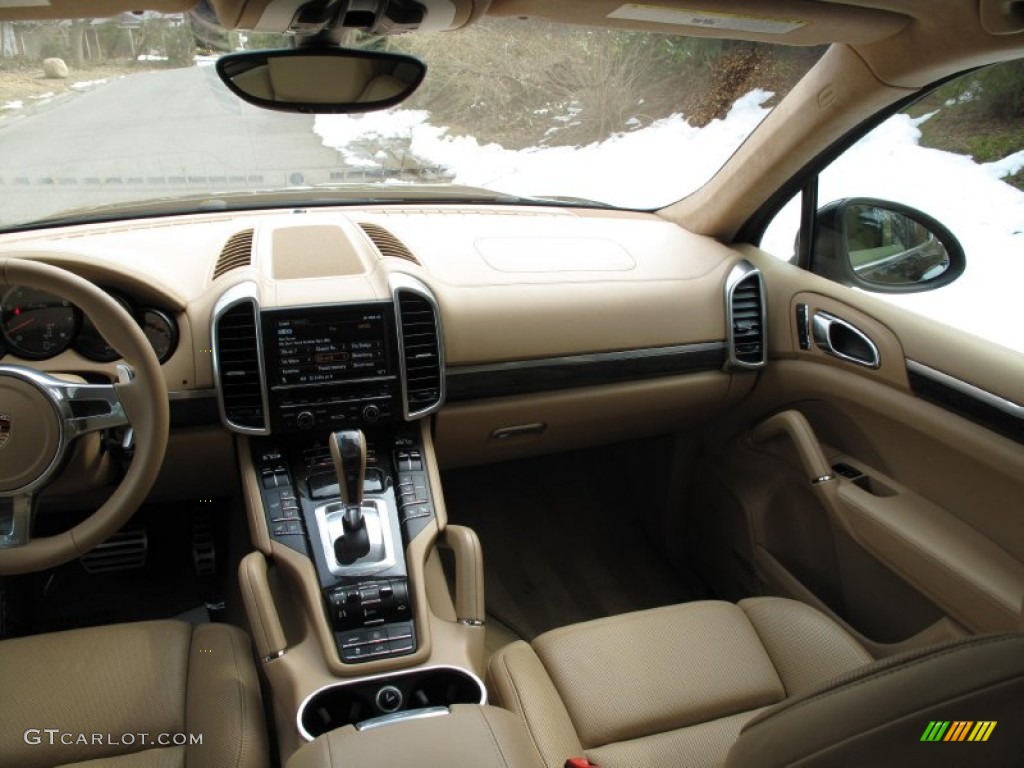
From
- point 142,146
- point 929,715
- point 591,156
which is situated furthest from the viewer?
point 591,156

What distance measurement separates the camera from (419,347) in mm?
2213

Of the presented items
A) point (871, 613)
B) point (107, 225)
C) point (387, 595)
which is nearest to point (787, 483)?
point (871, 613)

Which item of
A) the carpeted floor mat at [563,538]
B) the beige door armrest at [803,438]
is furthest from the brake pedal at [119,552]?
the beige door armrest at [803,438]

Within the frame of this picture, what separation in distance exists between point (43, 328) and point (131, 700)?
86 cm

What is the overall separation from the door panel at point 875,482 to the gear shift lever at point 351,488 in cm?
127

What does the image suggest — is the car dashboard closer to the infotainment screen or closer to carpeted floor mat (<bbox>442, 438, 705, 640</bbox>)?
the infotainment screen

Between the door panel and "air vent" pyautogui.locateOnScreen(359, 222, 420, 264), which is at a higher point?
"air vent" pyautogui.locateOnScreen(359, 222, 420, 264)

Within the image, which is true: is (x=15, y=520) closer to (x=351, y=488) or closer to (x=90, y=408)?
(x=90, y=408)

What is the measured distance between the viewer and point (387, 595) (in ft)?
6.65

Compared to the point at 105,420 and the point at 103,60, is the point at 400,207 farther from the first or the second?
the point at 105,420

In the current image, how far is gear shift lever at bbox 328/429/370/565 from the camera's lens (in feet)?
6.34

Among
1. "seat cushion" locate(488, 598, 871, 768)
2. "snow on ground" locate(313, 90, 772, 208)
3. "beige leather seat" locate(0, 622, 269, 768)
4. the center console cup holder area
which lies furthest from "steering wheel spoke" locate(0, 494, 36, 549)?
"snow on ground" locate(313, 90, 772, 208)

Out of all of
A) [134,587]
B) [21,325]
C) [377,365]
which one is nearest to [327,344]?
[377,365]

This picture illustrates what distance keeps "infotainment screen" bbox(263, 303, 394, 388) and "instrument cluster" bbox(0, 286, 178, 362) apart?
0.36 metres
